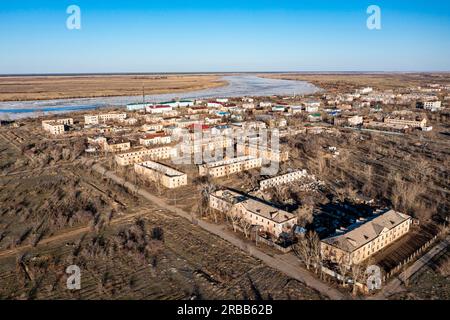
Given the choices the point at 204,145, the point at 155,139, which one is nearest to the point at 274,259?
the point at 204,145

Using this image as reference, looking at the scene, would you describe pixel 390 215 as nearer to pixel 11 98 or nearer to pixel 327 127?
pixel 327 127

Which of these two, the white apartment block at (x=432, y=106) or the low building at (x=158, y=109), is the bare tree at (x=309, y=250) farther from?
the white apartment block at (x=432, y=106)

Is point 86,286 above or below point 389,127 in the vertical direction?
below

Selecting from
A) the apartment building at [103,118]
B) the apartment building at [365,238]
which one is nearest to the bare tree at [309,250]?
the apartment building at [365,238]

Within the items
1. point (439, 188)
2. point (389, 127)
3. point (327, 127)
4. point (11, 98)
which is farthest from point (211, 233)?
point (11, 98)

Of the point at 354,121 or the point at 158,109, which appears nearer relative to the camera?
the point at 354,121

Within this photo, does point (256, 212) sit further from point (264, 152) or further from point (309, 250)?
point (264, 152)
